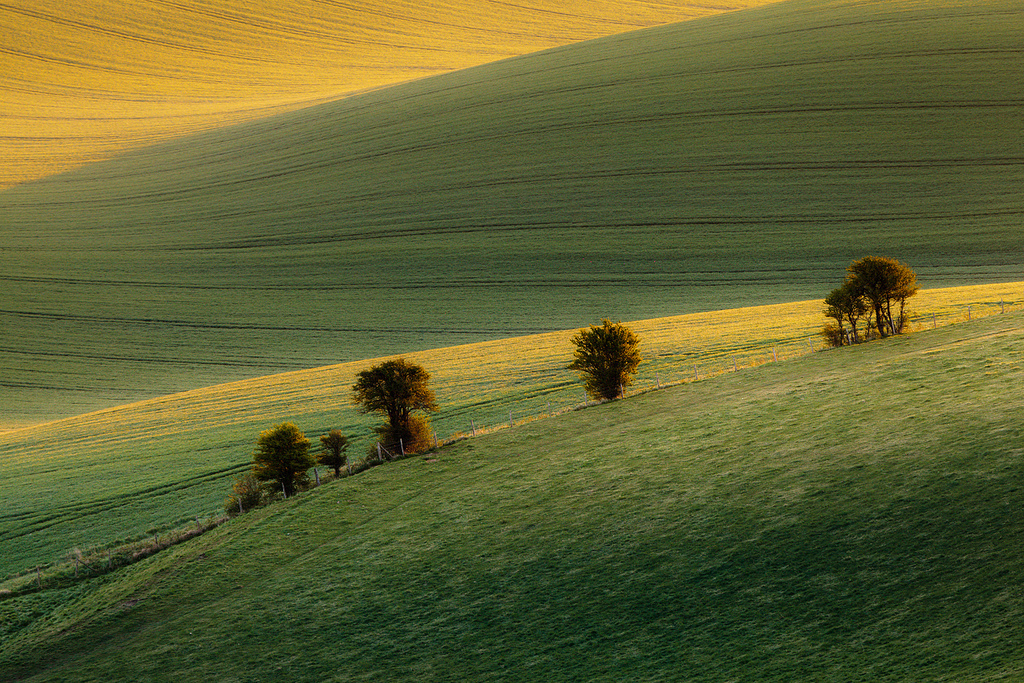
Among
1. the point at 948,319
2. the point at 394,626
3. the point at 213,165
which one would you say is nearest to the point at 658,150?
the point at 948,319

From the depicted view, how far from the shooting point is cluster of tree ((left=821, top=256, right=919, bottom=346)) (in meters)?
32.8

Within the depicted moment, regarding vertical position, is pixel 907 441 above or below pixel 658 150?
below

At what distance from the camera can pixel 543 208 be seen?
228ft

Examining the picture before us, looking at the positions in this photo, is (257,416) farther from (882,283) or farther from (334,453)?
(882,283)

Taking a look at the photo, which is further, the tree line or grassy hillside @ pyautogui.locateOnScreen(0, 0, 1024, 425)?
grassy hillside @ pyautogui.locateOnScreen(0, 0, 1024, 425)

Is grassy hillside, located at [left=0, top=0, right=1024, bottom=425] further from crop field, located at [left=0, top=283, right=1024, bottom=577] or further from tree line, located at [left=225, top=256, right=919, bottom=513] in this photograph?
tree line, located at [left=225, top=256, right=919, bottom=513]

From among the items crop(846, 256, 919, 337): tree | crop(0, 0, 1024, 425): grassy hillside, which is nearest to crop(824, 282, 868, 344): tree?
crop(846, 256, 919, 337): tree

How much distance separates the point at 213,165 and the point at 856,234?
227 ft

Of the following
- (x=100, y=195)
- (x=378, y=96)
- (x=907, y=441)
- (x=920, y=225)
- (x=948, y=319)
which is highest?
(x=378, y=96)

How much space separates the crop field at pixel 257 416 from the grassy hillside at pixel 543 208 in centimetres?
571

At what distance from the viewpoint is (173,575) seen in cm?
2312

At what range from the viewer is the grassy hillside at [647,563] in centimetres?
1434

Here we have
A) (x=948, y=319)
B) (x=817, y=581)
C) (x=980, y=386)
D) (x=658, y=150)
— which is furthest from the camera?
(x=658, y=150)

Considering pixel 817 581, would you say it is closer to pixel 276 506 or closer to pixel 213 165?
pixel 276 506
